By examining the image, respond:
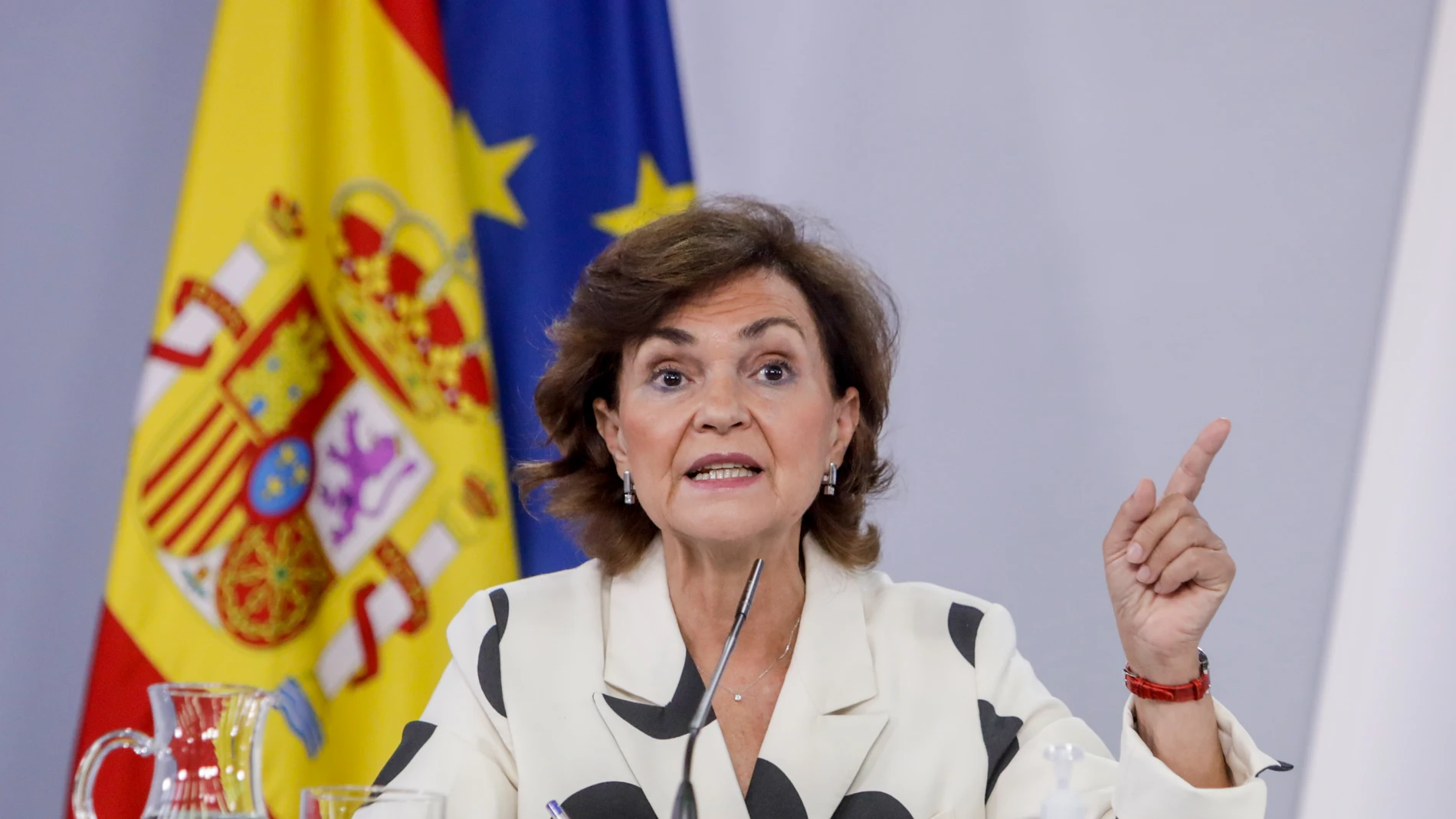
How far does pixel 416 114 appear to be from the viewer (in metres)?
2.31

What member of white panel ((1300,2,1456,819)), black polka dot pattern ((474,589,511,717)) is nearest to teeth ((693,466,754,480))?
black polka dot pattern ((474,589,511,717))

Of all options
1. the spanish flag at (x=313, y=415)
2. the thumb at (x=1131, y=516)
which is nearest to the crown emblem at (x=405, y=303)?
the spanish flag at (x=313, y=415)

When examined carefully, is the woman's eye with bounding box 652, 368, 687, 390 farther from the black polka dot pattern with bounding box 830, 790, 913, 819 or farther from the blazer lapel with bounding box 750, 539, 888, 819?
the black polka dot pattern with bounding box 830, 790, 913, 819

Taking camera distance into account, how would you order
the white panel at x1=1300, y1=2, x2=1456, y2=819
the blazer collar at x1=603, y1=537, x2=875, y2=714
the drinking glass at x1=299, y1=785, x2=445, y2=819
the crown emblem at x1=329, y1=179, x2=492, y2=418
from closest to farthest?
the drinking glass at x1=299, y1=785, x2=445, y2=819 → the blazer collar at x1=603, y1=537, x2=875, y2=714 → the white panel at x1=1300, y1=2, x2=1456, y2=819 → the crown emblem at x1=329, y1=179, x2=492, y2=418

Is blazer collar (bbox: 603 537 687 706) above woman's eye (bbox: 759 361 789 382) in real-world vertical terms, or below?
below

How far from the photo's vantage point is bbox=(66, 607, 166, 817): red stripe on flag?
2.10 metres

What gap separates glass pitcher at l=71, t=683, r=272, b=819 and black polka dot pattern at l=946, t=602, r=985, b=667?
101 centimetres

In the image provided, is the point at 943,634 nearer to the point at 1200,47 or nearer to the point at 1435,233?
the point at 1435,233

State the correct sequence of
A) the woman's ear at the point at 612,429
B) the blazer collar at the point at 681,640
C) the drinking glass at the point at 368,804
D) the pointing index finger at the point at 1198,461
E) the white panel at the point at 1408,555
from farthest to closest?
the white panel at the point at 1408,555, the woman's ear at the point at 612,429, the blazer collar at the point at 681,640, the pointing index finger at the point at 1198,461, the drinking glass at the point at 368,804

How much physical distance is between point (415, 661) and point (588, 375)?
0.73 m

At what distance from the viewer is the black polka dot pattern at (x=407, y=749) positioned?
1.61 m

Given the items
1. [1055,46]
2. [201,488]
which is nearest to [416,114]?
[201,488]

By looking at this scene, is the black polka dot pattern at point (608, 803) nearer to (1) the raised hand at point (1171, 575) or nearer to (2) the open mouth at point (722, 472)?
(2) the open mouth at point (722, 472)

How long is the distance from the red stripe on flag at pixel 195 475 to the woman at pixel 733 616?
1.97 ft
